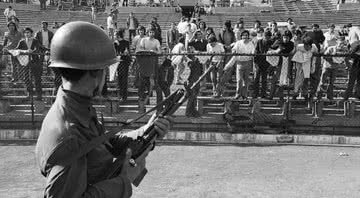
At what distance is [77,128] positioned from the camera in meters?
2.26

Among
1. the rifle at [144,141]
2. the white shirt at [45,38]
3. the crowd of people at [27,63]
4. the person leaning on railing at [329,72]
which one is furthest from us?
the white shirt at [45,38]

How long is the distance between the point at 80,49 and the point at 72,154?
1.81 feet

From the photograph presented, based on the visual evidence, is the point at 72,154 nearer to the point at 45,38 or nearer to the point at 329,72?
the point at 329,72

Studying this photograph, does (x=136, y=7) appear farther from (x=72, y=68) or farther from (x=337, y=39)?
(x=72, y=68)

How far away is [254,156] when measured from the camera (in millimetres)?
8766

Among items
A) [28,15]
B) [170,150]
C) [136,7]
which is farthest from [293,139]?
[136,7]

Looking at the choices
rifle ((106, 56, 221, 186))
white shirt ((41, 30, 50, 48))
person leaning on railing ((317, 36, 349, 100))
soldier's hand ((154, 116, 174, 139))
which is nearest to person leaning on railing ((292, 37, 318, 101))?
person leaning on railing ((317, 36, 349, 100))

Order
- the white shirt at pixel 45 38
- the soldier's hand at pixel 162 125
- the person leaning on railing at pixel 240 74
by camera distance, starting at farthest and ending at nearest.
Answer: the white shirt at pixel 45 38
the person leaning on railing at pixel 240 74
the soldier's hand at pixel 162 125

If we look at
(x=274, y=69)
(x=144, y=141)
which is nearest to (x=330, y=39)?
(x=274, y=69)

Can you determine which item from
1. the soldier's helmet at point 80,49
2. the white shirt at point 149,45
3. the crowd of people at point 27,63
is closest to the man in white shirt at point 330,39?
the white shirt at point 149,45

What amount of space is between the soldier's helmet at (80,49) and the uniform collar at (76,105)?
14 centimetres

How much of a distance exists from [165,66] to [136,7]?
120 ft

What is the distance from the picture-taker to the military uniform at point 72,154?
212 centimetres

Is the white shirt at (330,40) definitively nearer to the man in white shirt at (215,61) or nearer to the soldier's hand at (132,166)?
the man in white shirt at (215,61)
